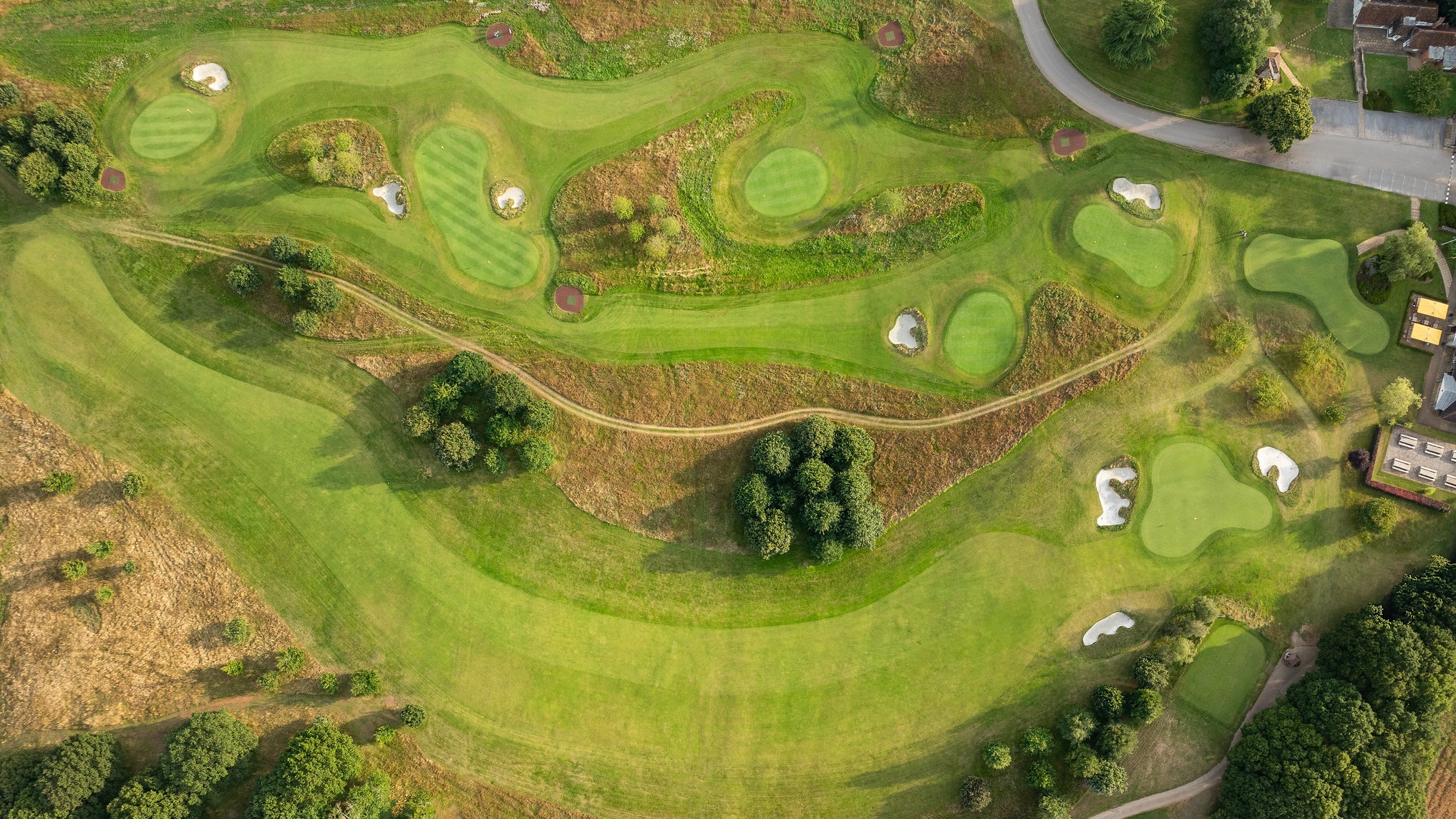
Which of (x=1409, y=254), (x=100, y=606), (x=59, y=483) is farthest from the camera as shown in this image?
(x=1409, y=254)

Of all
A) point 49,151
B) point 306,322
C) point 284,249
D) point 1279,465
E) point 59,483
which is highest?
point 49,151

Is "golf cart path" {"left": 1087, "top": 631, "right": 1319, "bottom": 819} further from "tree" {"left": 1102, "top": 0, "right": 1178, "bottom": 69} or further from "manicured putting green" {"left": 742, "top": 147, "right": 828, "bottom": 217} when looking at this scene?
A: "manicured putting green" {"left": 742, "top": 147, "right": 828, "bottom": 217}

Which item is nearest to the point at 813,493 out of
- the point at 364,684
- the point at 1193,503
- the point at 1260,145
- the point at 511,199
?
the point at 1193,503

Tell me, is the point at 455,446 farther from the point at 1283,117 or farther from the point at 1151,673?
the point at 1283,117

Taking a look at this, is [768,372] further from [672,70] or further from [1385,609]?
[1385,609]

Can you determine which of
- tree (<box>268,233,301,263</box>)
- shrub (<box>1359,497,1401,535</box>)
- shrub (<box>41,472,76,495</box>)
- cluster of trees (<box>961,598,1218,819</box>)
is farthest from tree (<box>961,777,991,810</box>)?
shrub (<box>41,472,76,495</box>)

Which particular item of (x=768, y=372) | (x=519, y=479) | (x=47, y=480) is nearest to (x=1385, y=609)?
(x=768, y=372)

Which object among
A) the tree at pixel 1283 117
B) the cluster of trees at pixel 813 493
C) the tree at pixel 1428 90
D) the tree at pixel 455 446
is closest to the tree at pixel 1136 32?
the tree at pixel 1283 117
